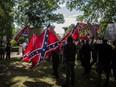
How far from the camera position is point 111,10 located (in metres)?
20.1

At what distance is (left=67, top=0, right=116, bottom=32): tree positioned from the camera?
20031mm

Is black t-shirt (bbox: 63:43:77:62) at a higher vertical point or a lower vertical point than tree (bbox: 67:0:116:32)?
lower

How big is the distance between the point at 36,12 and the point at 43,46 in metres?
28.1

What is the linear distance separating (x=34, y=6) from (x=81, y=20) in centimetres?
1974

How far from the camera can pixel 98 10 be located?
2064 centimetres

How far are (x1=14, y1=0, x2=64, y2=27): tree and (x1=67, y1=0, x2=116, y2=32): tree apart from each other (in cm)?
1169

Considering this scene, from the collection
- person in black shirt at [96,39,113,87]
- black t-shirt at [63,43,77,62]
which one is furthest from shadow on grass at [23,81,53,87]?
person in black shirt at [96,39,113,87]

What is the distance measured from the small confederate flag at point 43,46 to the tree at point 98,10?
302 inches

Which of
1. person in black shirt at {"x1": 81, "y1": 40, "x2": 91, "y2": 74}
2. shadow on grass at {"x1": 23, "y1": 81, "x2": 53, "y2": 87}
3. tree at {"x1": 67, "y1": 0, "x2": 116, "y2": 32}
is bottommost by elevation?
shadow on grass at {"x1": 23, "y1": 81, "x2": 53, "y2": 87}

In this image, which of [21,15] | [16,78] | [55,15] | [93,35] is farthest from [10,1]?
[55,15]

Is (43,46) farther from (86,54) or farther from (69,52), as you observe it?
(86,54)

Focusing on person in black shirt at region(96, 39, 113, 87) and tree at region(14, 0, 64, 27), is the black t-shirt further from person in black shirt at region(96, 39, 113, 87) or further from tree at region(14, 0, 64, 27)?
tree at region(14, 0, 64, 27)

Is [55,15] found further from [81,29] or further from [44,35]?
[44,35]

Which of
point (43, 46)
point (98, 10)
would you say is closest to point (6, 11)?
point (98, 10)
